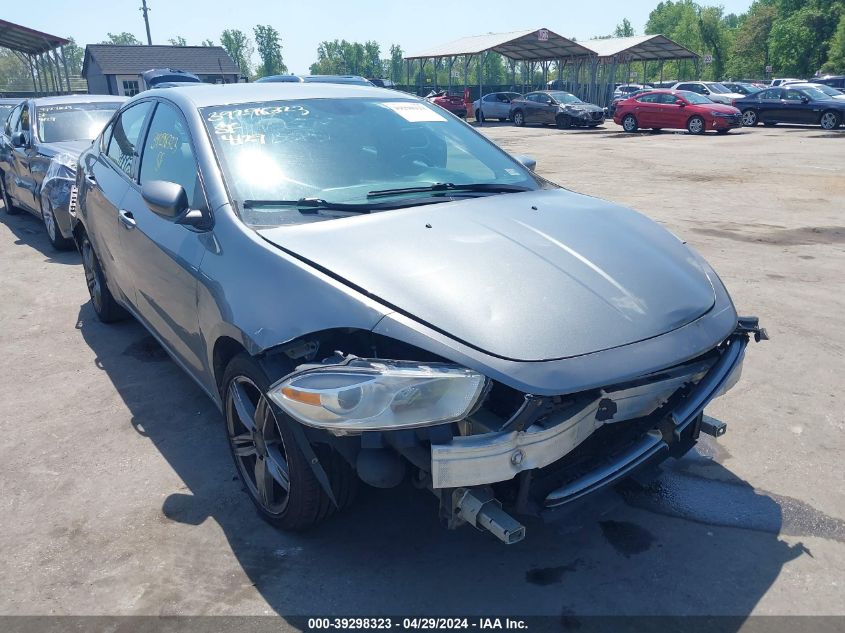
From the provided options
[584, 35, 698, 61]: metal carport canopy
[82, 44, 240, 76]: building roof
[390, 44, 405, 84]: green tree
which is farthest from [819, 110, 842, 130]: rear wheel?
[390, 44, 405, 84]: green tree

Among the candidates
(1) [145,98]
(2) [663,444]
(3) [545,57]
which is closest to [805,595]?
(2) [663,444]

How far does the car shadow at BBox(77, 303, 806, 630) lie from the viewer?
8.05 feet

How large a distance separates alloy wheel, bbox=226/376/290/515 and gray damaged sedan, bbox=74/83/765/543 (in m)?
0.01

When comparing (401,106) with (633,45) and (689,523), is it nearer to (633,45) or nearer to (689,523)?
(689,523)

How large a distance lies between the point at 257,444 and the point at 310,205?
1.03 m

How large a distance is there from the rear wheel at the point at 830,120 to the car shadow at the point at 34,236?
24401 millimetres

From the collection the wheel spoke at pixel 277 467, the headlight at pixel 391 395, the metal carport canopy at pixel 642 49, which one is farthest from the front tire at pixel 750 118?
the headlight at pixel 391 395

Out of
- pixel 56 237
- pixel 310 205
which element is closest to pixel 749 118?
pixel 56 237

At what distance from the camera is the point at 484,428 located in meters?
2.21

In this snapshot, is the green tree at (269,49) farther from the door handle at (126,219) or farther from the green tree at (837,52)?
the door handle at (126,219)

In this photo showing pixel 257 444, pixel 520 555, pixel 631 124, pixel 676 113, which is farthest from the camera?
pixel 631 124

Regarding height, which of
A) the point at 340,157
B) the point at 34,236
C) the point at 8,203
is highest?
the point at 340,157

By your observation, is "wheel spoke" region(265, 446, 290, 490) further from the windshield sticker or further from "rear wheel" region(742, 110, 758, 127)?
"rear wheel" region(742, 110, 758, 127)

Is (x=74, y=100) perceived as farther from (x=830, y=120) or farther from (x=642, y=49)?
(x=642, y=49)
